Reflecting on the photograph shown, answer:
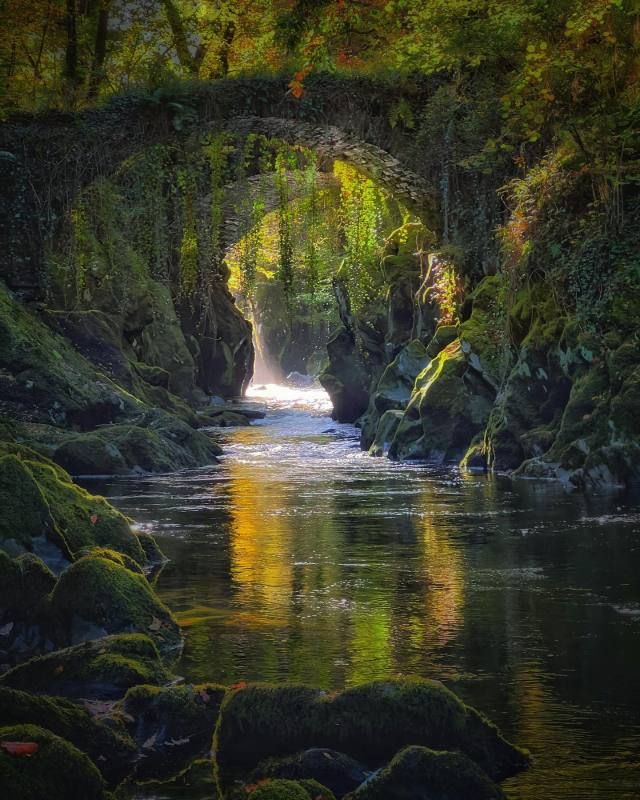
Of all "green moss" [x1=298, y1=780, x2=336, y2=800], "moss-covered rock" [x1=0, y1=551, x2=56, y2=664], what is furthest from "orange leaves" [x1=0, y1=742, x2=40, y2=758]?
"moss-covered rock" [x1=0, y1=551, x2=56, y2=664]

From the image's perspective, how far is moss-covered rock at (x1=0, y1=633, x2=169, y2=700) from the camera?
7.41 meters

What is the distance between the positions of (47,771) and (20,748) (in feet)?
0.57

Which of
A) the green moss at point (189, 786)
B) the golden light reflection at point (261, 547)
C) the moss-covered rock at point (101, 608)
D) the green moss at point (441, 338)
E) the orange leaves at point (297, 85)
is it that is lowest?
the green moss at point (189, 786)

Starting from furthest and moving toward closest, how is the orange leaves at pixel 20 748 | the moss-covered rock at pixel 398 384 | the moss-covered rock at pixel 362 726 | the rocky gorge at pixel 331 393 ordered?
the moss-covered rock at pixel 398 384 < the rocky gorge at pixel 331 393 < the moss-covered rock at pixel 362 726 < the orange leaves at pixel 20 748

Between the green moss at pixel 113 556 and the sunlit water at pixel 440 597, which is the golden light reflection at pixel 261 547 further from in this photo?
the green moss at pixel 113 556

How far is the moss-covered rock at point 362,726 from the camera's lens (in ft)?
20.6

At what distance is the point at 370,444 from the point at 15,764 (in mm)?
21600

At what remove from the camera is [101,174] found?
86.2ft

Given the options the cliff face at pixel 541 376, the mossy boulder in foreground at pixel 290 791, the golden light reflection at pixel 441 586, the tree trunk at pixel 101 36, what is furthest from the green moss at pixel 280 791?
the tree trunk at pixel 101 36

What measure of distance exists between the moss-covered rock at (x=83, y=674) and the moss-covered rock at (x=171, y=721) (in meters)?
0.41

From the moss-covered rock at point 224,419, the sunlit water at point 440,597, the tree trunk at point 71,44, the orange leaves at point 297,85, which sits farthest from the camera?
the moss-covered rock at point 224,419

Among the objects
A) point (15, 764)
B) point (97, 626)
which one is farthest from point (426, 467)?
point (15, 764)

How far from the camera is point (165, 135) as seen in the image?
2592cm

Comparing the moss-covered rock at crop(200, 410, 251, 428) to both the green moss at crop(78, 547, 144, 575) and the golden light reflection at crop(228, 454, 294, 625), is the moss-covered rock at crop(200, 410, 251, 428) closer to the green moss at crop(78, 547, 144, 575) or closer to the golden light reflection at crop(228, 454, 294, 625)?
the golden light reflection at crop(228, 454, 294, 625)
